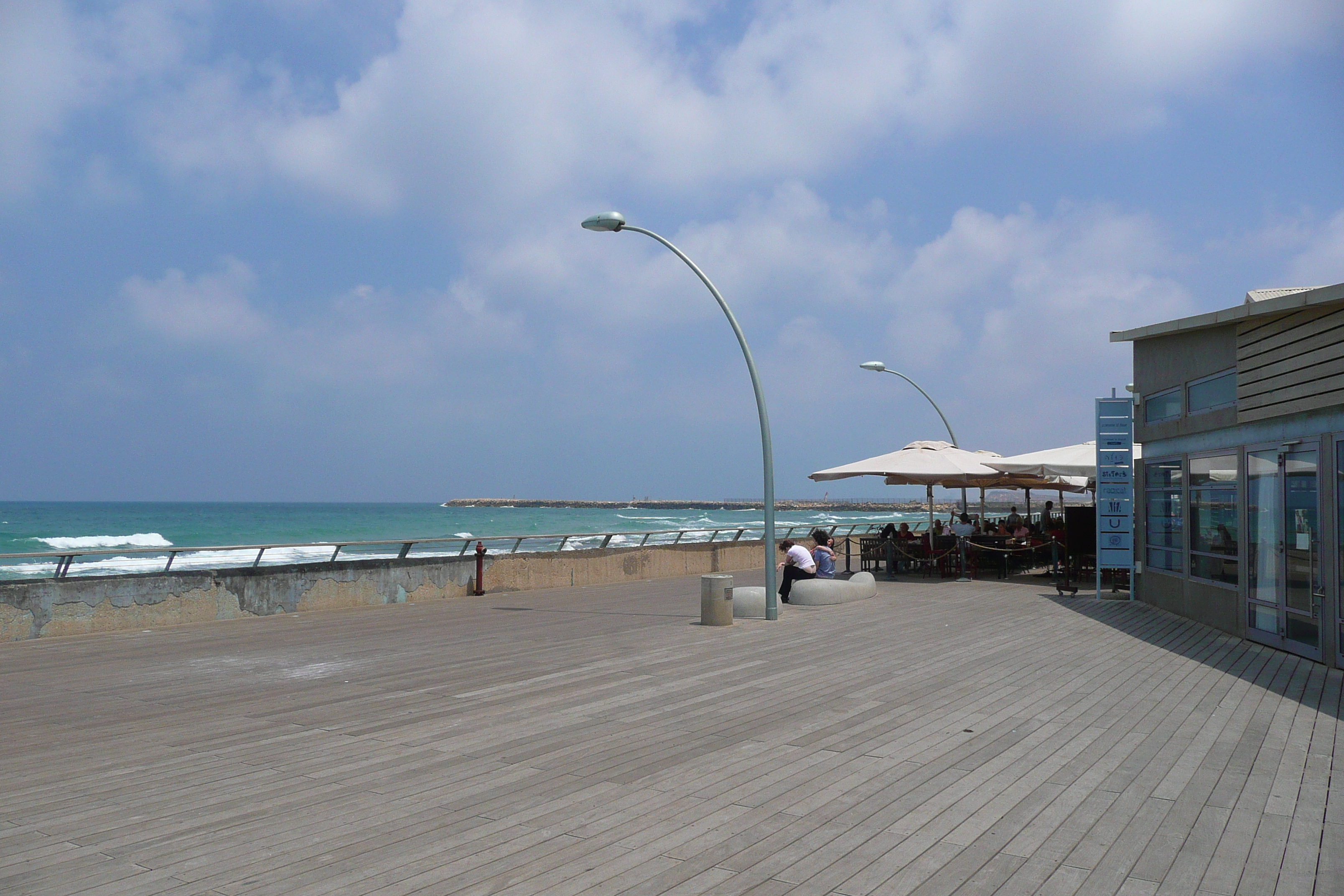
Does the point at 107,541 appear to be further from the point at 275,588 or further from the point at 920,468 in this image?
the point at 920,468

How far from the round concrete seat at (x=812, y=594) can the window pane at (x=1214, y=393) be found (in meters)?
5.33

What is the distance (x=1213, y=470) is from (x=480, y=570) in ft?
37.7

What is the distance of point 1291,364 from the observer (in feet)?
31.4

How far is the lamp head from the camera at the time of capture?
40.9 feet

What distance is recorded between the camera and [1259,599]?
10.6 m

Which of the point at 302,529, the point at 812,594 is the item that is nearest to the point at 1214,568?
the point at 812,594

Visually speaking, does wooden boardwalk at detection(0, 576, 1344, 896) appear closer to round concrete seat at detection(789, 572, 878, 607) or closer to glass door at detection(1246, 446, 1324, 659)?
glass door at detection(1246, 446, 1324, 659)

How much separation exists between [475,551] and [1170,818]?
14525 millimetres

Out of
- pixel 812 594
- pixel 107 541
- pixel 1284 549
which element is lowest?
pixel 107 541

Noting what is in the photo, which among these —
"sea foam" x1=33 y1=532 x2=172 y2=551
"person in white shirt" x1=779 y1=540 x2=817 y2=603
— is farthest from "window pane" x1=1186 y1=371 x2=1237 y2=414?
"sea foam" x1=33 y1=532 x2=172 y2=551

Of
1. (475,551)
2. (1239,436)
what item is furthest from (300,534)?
(1239,436)

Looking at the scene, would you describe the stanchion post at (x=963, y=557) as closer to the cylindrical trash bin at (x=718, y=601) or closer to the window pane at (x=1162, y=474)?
the window pane at (x=1162, y=474)

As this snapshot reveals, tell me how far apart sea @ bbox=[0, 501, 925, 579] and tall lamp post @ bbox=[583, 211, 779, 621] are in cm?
Answer: 644

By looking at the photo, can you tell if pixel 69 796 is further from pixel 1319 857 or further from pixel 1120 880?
pixel 1319 857
